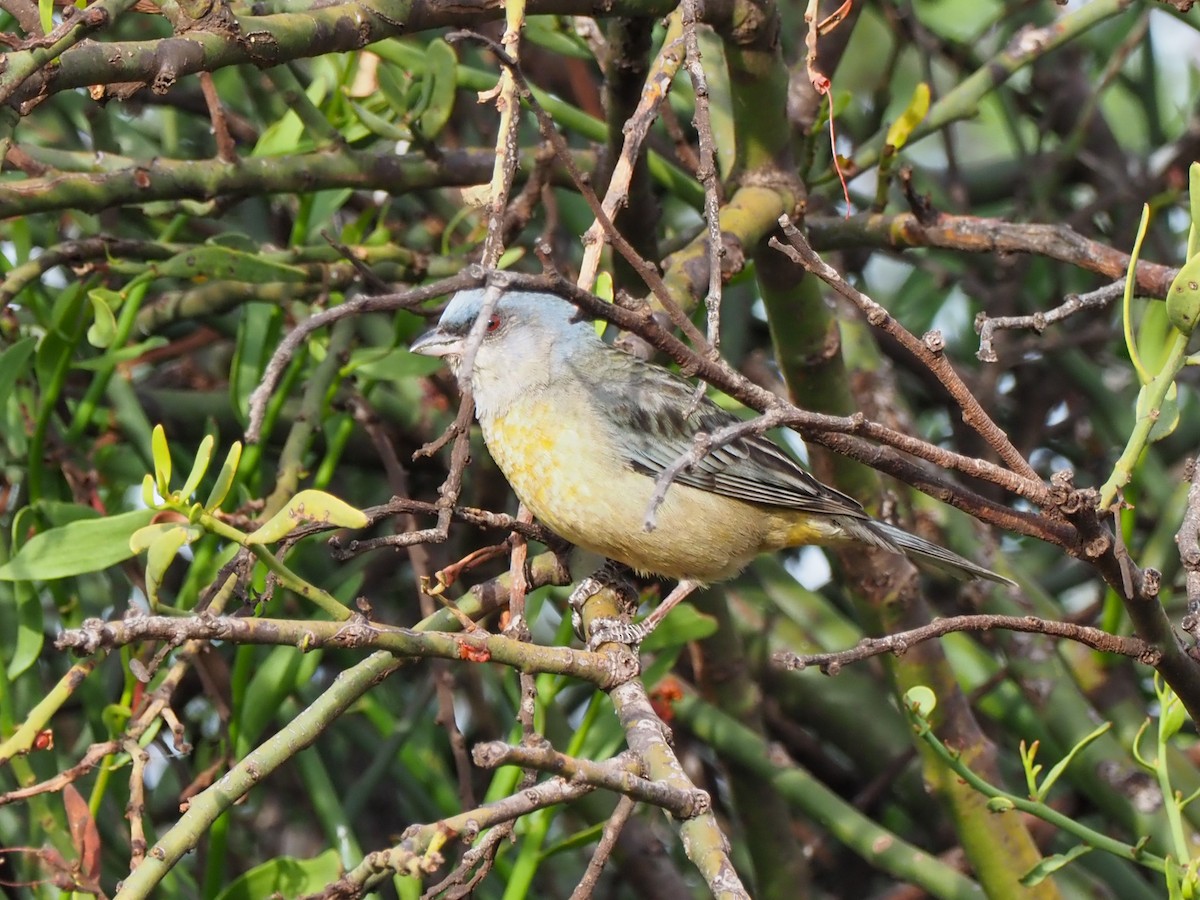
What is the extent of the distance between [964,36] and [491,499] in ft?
10.1

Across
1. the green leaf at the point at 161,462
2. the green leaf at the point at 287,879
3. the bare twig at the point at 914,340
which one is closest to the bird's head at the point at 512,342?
the green leaf at the point at 287,879

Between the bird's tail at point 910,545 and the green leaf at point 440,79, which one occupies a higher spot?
the green leaf at point 440,79

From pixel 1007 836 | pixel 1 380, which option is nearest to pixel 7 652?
pixel 1 380

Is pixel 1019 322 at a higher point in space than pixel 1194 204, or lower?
lower

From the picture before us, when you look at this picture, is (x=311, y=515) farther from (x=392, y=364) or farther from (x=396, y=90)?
(x=396, y=90)

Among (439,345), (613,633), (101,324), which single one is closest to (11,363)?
(101,324)

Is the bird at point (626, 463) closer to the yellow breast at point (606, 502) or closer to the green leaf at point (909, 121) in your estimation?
the yellow breast at point (606, 502)

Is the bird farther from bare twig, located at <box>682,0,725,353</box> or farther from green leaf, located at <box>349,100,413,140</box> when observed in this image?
bare twig, located at <box>682,0,725,353</box>

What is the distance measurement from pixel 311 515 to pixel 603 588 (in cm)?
154

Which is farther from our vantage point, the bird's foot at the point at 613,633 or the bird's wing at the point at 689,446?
the bird's wing at the point at 689,446

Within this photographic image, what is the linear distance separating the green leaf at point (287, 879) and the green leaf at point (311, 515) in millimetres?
1340

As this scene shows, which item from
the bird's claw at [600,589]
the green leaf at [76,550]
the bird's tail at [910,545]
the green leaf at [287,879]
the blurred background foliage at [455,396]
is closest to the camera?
the green leaf at [76,550]

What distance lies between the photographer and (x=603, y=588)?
3.32 m

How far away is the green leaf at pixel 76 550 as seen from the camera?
9.10ft
